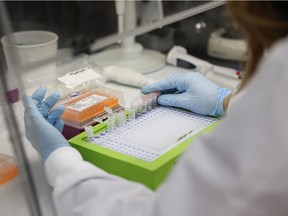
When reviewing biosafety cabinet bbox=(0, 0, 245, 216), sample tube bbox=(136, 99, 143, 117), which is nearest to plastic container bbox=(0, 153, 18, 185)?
biosafety cabinet bbox=(0, 0, 245, 216)

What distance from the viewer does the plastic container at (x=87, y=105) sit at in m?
1.13

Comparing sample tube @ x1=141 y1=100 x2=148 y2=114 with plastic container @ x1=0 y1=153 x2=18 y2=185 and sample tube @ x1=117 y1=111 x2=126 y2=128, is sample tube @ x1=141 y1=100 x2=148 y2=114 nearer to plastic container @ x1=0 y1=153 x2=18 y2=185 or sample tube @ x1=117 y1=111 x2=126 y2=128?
sample tube @ x1=117 y1=111 x2=126 y2=128

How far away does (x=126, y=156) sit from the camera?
97 cm

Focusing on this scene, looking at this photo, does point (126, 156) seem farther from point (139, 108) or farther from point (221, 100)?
point (221, 100)

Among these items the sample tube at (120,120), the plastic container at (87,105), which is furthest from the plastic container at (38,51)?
the sample tube at (120,120)

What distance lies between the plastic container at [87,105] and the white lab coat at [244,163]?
18.7 inches

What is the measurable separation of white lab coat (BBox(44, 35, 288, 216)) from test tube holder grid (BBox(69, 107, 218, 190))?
0.21 meters

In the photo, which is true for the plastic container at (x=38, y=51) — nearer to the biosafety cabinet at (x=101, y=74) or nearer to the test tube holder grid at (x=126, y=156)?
the biosafety cabinet at (x=101, y=74)

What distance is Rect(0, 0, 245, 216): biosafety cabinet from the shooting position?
78 cm

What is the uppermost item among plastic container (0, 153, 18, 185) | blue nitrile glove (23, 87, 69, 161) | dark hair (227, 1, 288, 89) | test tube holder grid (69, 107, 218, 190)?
dark hair (227, 1, 288, 89)

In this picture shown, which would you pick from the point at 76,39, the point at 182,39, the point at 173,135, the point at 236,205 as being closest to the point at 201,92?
the point at 173,135

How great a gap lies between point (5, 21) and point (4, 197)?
18.7 inches

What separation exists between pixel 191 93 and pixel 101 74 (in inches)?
19.2

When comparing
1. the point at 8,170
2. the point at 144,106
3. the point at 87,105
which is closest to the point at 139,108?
the point at 144,106
